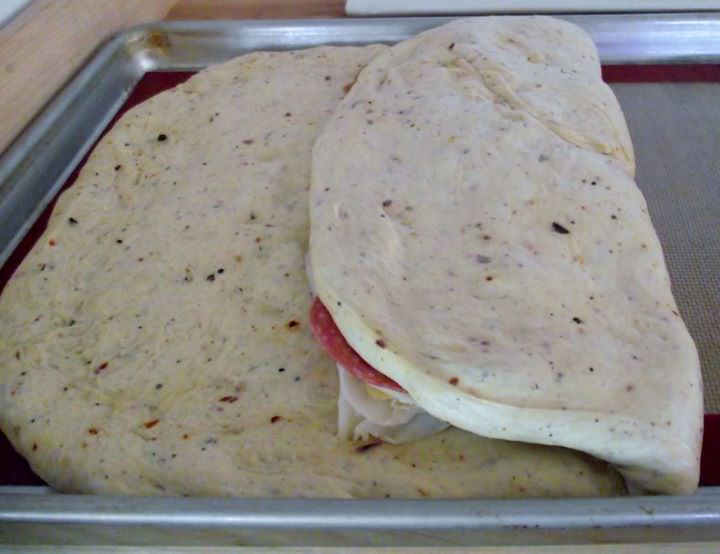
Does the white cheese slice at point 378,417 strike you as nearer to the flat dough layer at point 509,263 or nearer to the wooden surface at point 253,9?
the flat dough layer at point 509,263

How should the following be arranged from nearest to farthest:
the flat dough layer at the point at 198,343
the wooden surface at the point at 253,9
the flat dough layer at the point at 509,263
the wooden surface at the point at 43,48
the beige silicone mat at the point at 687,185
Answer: the flat dough layer at the point at 509,263
the flat dough layer at the point at 198,343
the beige silicone mat at the point at 687,185
the wooden surface at the point at 43,48
the wooden surface at the point at 253,9

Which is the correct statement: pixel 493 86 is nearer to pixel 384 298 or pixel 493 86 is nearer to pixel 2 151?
pixel 384 298

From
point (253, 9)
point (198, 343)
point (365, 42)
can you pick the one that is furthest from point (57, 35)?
point (198, 343)

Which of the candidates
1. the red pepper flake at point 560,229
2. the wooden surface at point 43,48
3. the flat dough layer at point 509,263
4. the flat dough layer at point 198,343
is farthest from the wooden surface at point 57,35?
the red pepper flake at point 560,229

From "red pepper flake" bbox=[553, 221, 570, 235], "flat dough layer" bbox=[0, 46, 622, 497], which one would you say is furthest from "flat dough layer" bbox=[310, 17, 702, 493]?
"flat dough layer" bbox=[0, 46, 622, 497]

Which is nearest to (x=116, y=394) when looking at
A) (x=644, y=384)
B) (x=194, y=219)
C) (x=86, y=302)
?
(x=86, y=302)

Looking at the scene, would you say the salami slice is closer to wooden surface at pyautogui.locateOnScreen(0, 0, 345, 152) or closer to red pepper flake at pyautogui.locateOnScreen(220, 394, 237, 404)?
red pepper flake at pyautogui.locateOnScreen(220, 394, 237, 404)
